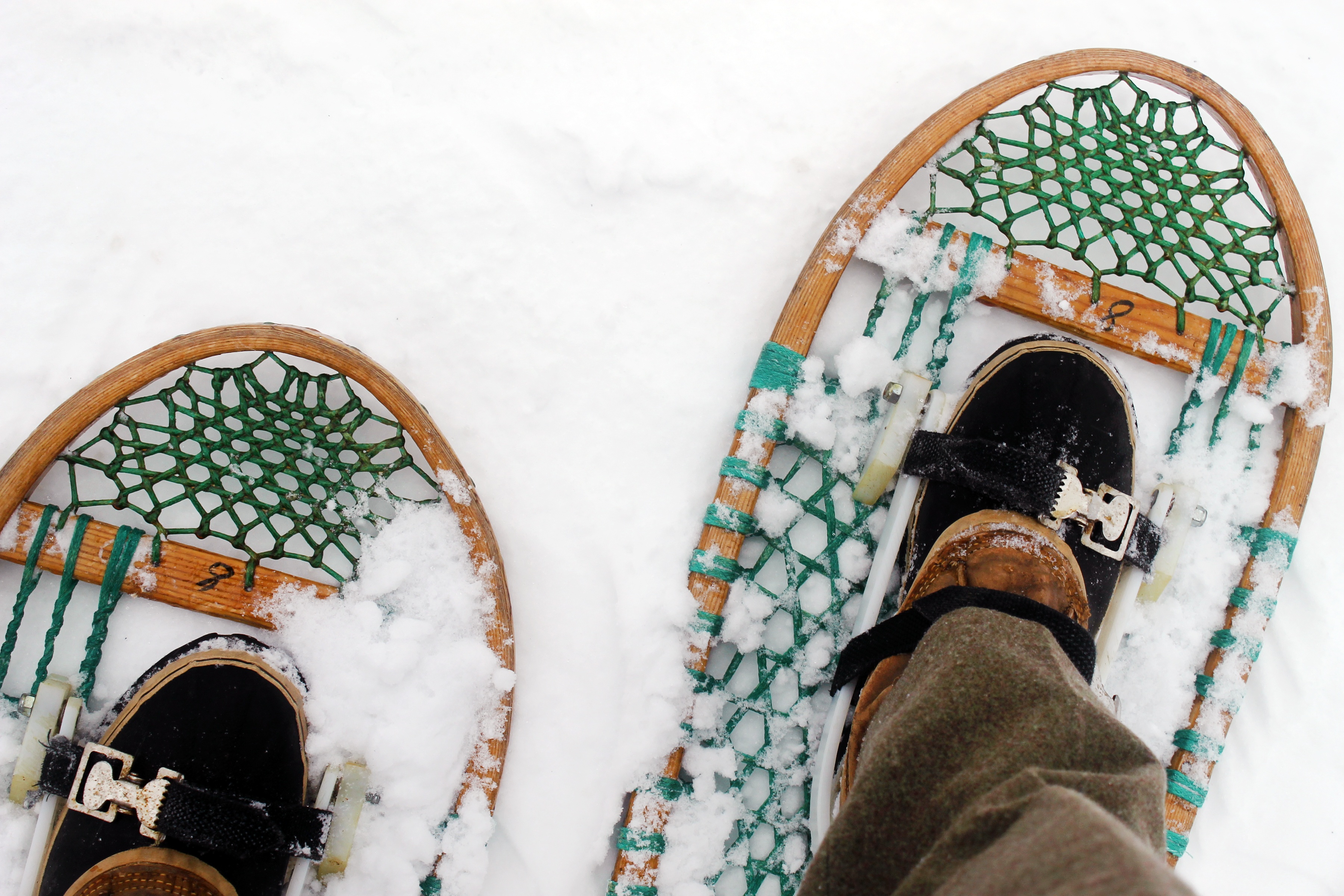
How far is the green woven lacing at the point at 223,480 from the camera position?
0.91 meters

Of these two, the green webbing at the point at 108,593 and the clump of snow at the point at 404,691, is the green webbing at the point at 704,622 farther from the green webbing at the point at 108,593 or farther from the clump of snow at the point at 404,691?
the green webbing at the point at 108,593

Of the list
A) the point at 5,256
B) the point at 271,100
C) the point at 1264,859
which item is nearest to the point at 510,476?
the point at 271,100

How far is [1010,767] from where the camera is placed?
60cm

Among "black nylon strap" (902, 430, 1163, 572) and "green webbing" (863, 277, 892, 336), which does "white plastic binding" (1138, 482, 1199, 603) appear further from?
"green webbing" (863, 277, 892, 336)

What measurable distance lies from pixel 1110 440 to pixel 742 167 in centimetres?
57

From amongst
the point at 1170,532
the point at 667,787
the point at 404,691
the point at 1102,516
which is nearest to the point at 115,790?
the point at 404,691

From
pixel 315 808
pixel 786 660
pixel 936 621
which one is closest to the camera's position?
pixel 936 621

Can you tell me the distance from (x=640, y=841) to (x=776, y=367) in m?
0.58

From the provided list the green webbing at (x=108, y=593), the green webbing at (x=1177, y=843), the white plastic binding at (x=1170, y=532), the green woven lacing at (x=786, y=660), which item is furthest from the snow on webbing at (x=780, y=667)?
the green webbing at (x=108, y=593)

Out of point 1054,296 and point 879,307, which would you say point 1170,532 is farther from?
point 879,307

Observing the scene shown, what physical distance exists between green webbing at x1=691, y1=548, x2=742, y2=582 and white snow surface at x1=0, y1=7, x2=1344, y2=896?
0.05 m

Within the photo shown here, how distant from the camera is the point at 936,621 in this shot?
2.61 ft

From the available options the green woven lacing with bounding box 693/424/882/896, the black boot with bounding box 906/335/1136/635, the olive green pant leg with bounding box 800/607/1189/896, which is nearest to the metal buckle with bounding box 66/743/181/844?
the green woven lacing with bounding box 693/424/882/896

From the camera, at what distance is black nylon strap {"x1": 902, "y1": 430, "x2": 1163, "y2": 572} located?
35.8 inches
